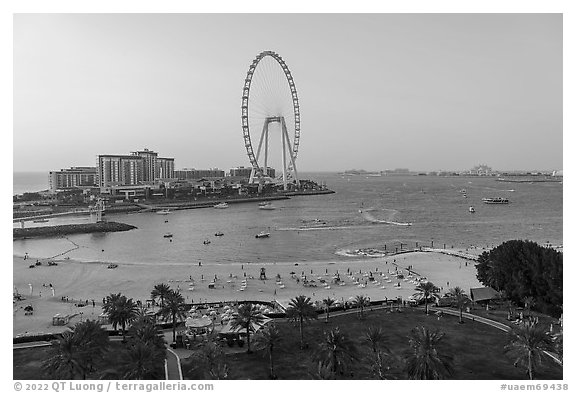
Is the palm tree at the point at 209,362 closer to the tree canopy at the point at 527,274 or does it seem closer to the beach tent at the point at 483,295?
the beach tent at the point at 483,295

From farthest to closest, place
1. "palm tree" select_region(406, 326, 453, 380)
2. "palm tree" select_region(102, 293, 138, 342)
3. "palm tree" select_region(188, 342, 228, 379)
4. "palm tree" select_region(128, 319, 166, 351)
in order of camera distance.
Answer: "palm tree" select_region(102, 293, 138, 342), "palm tree" select_region(128, 319, 166, 351), "palm tree" select_region(188, 342, 228, 379), "palm tree" select_region(406, 326, 453, 380)

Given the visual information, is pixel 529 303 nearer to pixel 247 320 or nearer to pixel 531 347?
pixel 531 347

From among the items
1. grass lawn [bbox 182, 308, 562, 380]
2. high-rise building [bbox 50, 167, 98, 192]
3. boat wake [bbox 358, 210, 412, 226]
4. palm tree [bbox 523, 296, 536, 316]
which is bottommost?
boat wake [bbox 358, 210, 412, 226]

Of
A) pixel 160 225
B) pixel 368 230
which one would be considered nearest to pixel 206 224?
pixel 160 225

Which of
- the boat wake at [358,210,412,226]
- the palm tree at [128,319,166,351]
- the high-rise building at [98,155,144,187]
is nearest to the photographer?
the palm tree at [128,319,166,351]

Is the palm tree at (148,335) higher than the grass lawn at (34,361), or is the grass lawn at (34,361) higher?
the palm tree at (148,335)

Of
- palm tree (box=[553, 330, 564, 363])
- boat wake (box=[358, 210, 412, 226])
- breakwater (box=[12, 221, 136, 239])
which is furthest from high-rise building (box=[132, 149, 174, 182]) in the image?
palm tree (box=[553, 330, 564, 363])

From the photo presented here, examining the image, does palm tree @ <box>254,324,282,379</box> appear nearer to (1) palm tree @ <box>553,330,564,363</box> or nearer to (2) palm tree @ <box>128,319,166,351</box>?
(2) palm tree @ <box>128,319,166,351</box>

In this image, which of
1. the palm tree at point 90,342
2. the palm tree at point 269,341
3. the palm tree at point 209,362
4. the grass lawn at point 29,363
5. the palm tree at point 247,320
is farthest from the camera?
the palm tree at point 247,320

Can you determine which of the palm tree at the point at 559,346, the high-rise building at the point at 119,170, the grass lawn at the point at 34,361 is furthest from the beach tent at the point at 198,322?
the high-rise building at the point at 119,170
